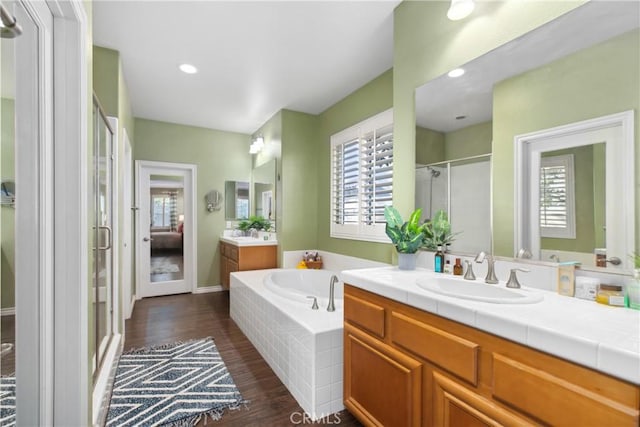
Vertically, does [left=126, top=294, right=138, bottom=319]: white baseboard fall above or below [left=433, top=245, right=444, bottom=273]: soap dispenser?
below

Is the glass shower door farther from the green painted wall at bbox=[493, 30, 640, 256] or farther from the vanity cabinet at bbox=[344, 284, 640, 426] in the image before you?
the green painted wall at bbox=[493, 30, 640, 256]

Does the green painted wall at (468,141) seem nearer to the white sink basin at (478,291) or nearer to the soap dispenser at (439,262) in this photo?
the soap dispenser at (439,262)

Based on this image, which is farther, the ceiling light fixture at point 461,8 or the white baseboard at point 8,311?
the ceiling light fixture at point 461,8

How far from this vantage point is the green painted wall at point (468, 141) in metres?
1.59

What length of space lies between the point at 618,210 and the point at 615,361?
2.25 ft

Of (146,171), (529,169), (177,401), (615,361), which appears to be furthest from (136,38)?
(615,361)

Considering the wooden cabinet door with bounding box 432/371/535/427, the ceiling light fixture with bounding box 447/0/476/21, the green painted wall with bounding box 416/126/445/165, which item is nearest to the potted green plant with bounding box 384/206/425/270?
the green painted wall with bounding box 416/126/445/165

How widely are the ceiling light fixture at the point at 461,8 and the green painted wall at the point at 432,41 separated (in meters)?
0.09

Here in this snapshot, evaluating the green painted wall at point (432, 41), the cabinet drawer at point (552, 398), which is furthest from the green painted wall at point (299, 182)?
the cabinet drawer at point (552, 398)

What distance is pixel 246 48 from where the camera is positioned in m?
2.46

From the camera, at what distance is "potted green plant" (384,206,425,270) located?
1.82 metres

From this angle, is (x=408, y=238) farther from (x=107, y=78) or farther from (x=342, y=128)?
(x=107, y=78)

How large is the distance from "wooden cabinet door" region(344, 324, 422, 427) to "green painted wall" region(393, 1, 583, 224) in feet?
3.05

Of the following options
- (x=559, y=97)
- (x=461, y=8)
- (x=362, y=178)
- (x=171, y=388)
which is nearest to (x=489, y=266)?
(x=559, y=97)
